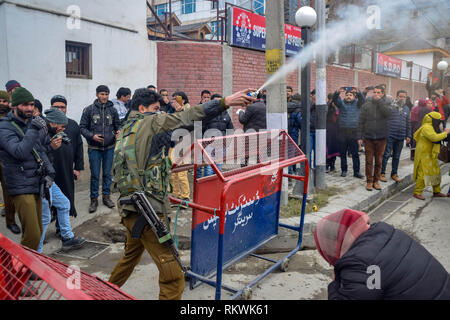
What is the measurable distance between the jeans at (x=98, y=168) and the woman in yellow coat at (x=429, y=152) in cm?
541

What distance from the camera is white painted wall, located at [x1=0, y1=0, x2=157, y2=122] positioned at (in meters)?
6.33

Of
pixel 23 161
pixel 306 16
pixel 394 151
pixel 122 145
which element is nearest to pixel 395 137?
pixel 394 151

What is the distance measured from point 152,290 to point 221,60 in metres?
7.72

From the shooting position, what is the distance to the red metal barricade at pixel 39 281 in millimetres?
1473

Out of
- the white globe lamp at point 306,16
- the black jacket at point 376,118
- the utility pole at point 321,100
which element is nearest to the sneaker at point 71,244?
the utility pole at point 321,100

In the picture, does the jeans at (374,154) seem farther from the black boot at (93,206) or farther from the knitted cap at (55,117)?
the knitted cap at (55,117)

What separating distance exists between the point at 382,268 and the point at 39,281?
1596 mm

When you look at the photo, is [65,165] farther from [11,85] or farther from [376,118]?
[376,118]

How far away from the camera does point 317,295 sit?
3547mm

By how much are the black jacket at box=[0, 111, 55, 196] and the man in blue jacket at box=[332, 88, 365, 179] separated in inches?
253

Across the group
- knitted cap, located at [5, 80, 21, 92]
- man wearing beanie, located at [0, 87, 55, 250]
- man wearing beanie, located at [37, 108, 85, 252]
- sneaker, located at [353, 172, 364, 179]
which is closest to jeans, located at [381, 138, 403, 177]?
sneaker, located at [353, 172, 364, 179]

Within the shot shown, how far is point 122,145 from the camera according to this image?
9.36 ft

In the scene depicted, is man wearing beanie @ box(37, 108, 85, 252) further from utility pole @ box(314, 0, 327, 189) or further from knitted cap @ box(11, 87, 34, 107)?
utility pole @ box(314, 0, 327, 189)
